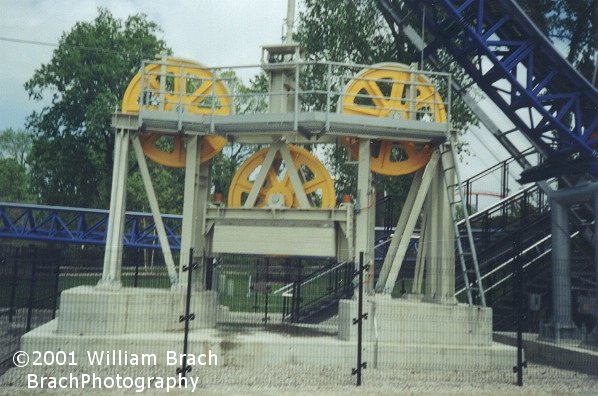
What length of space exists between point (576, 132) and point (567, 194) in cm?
164

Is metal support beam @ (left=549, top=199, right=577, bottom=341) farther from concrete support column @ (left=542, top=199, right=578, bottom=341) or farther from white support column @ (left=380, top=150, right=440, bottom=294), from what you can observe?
white support column @ (left=380, top=150, right=440, bottom=294)

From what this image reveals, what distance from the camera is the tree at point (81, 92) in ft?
140

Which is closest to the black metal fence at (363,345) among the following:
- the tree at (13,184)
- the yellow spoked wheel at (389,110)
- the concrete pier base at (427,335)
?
the concrete pier base at (427,335)

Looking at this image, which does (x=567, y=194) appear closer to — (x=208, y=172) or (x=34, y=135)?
(x=208, y=172)

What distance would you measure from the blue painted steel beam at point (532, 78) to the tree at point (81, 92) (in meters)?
30.5

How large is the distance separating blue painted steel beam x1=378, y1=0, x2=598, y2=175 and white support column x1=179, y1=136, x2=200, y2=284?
802 centimetres

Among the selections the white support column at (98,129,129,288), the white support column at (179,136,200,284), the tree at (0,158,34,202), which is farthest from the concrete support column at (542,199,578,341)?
the tree at (0,158,34,202)

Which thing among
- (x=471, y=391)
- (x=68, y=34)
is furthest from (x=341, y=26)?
(x=68, y=34)

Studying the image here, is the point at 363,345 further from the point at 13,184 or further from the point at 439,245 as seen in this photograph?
the point at 13,184

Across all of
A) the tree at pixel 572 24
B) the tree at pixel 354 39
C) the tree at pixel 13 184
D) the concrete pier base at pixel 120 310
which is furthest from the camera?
the tree at pixel 13 184

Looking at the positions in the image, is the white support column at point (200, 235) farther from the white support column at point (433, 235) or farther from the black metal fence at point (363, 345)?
the white support column at point (433, 235)

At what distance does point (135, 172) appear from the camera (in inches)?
1891

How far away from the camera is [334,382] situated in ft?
37.7

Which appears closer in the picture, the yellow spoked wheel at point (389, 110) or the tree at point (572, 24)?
the yellow spoked wheel at point (389, 110)
